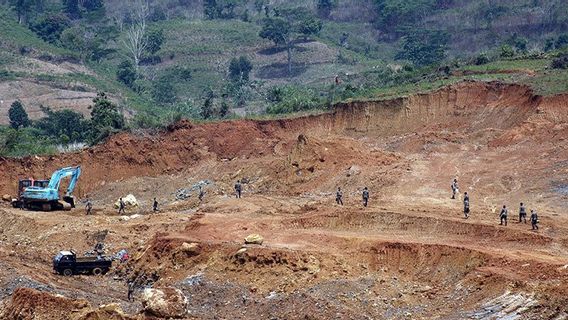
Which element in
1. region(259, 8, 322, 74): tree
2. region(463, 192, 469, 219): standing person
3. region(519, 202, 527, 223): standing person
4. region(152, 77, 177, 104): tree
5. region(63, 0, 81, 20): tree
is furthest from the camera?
region(63, 0, 81, 20): tree

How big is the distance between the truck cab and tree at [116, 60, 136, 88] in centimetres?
6699

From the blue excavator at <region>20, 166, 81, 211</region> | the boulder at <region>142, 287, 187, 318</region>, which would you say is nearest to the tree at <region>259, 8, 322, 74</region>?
the blue excavator at <region>20, 166, 81, 211</region>

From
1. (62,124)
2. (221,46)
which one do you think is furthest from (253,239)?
(221,46)

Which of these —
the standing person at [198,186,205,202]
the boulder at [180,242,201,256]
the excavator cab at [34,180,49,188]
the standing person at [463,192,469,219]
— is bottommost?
the standing person at [198,186,205,202]

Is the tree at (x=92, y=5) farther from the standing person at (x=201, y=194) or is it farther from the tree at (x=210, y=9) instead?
the standing person at (x=201, y=194)

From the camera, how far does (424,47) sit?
113 meters

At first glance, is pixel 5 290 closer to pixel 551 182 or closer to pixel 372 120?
pixel 551 182

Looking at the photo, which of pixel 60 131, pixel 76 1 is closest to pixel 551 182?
pixel 60 131

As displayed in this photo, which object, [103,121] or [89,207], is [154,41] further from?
[89,207]

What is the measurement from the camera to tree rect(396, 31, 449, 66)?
10950 cm

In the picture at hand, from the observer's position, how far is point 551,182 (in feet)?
162

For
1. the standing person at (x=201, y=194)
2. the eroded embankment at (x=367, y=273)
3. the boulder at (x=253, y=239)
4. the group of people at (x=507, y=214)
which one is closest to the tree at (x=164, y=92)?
the standing person at (x=201, y=194)

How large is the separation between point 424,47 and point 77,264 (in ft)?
242

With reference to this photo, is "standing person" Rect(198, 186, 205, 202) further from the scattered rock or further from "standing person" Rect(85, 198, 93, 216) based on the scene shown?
the scattered rock
